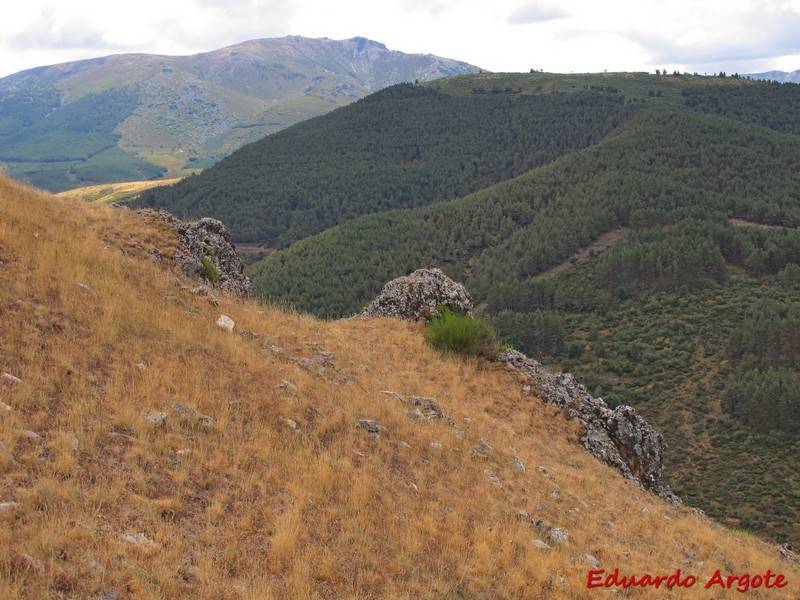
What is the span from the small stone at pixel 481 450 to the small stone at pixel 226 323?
16.5ft

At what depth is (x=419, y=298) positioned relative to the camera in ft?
59.7

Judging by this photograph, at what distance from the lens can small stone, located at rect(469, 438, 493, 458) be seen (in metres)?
9.04

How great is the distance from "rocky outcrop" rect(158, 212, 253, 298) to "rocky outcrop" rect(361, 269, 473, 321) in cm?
454

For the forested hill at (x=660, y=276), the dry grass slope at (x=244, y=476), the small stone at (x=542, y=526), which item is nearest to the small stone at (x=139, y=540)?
the dry grass slope at (x=244, y=476)

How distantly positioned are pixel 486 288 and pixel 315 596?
3970 inches

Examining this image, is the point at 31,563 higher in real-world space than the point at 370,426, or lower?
higher

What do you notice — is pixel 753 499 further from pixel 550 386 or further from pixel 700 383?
pixel 550 386

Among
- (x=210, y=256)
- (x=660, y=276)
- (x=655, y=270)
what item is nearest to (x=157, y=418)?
(x=210, y=256)

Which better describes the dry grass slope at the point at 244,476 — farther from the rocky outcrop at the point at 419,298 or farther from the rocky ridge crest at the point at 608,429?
the rocky outcrop at the point at 419,298

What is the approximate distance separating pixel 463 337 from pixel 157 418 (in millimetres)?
9810

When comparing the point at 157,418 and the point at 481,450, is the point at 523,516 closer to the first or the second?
the point at 481,450

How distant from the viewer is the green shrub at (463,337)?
1506 cm

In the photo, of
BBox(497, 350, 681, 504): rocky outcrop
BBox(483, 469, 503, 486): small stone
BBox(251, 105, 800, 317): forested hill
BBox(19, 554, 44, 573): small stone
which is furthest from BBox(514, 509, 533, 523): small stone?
BBox(251, 105, 800, 317): forested hill

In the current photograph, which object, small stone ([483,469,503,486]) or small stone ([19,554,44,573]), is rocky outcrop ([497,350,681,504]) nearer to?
small stone ([483,469,503,486])
